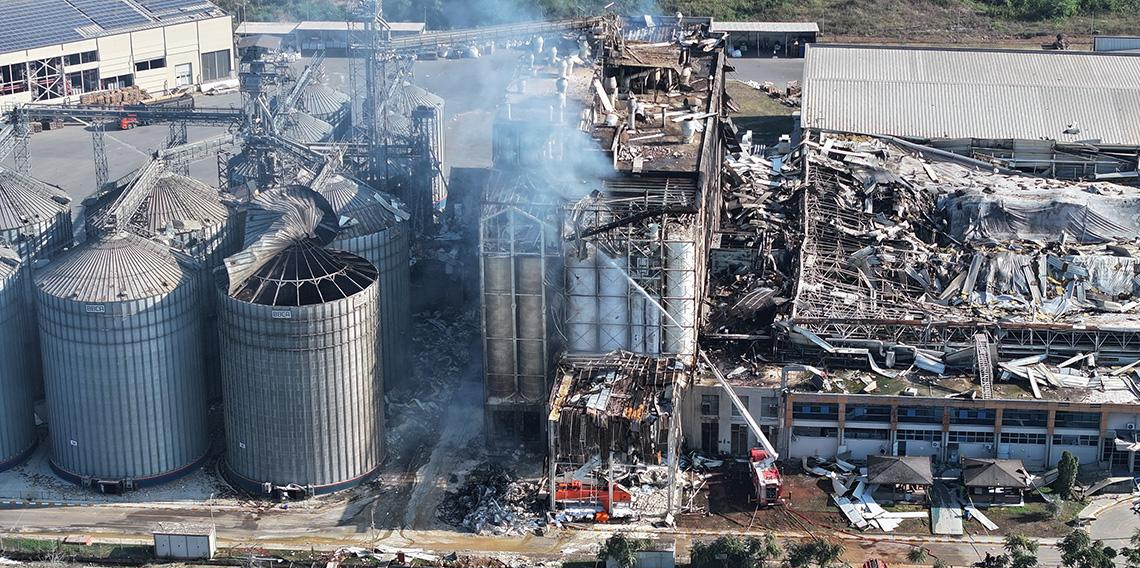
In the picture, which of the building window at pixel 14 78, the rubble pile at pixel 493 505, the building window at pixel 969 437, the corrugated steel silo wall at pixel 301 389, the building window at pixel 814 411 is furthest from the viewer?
the building window at pixel 14 78

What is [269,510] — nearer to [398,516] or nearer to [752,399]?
[398,516]

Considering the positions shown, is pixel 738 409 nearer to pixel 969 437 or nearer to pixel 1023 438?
pixel 969 437

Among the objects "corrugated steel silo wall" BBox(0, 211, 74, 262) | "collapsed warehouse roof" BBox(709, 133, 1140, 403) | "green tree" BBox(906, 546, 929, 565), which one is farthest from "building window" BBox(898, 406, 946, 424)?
"corrugated steel silo wall" BBox(0, 211, 74, 262)

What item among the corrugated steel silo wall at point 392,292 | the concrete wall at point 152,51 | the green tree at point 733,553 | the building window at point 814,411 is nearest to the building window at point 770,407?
the building window at point 814,411

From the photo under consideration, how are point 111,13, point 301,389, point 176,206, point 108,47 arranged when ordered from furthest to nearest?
point 111,13, point 108,47, point 176,206, point 301,389

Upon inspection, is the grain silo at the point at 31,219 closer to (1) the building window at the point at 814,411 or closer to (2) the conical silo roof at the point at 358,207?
(2) the conical silo roof at the point at 358,207

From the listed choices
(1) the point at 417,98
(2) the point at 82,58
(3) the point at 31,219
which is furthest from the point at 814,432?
(2) the point at 82,58

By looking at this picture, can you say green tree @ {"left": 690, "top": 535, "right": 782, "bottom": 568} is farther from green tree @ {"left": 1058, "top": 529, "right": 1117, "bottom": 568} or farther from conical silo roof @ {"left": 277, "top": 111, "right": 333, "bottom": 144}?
conical silo roof @ {"left": 277, "top": 111, "right": 333, "bottom": 144}

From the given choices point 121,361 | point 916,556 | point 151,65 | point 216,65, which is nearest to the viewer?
point 916,556
